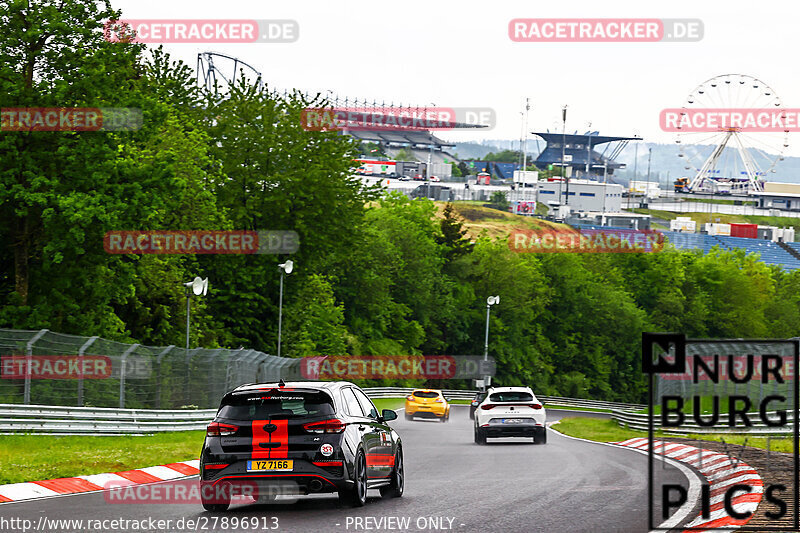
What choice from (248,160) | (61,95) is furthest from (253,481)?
(248,160)

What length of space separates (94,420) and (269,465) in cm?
1297

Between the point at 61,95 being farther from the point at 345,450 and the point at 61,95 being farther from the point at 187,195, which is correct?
the point at 345,450

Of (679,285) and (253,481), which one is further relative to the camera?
(679,285)

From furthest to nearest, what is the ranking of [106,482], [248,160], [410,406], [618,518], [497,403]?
[248,160], [410,406], [497,403], [106,482], [618,518]

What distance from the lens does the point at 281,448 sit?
12211 millimetres

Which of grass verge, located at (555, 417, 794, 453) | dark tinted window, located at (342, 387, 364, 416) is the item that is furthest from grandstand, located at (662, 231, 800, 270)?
dark tinted window, located at (342, 387, 364, 416)

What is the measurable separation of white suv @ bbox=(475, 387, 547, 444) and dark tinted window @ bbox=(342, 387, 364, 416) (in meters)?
14.6

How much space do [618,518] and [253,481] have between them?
3760 millimetres

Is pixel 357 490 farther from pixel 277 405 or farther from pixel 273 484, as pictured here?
pixel 277 405

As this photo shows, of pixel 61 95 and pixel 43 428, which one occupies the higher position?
pixel 61 95

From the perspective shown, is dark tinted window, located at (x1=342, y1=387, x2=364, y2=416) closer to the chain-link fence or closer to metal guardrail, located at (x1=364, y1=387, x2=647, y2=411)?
the chain-link fence

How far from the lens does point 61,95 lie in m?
34.0

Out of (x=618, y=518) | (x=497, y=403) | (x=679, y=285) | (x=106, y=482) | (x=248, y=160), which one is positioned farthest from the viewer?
(x=679, y=285)

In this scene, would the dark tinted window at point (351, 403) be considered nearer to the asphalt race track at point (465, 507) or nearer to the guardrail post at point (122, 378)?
the asphalt race track at point (465, 507)
